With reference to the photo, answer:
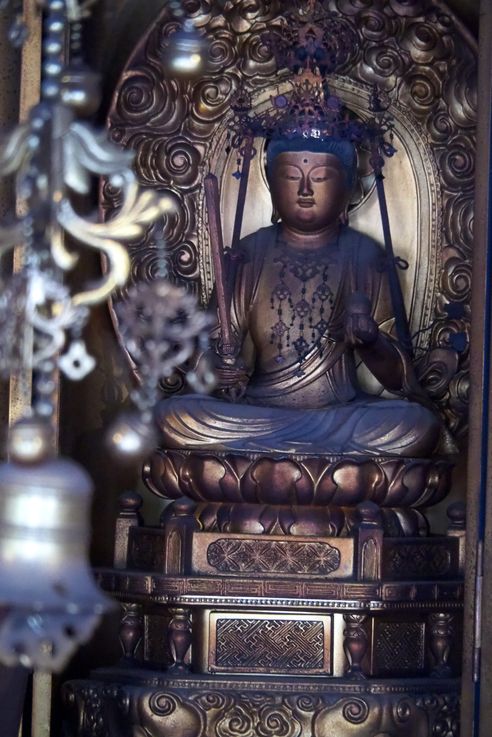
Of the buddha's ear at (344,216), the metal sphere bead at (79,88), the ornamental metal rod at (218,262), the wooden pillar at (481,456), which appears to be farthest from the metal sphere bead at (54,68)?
the buddha's ear at (344,216)

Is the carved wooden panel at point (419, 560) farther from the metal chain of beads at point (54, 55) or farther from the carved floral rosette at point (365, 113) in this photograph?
the metal chain of beads at point (54, 55)

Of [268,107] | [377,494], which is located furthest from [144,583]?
[268,107]

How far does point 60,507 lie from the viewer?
9.75 feet

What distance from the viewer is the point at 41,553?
292 centimetres

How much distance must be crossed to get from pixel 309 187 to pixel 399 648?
57.8 inches

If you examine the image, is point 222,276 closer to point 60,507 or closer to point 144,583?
point 144,583

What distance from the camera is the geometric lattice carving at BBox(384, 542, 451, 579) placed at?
5238 mm

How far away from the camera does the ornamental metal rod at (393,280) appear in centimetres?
565

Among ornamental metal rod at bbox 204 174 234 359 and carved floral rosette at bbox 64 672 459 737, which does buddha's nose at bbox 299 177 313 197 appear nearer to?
ornamental metal rod at bbox 204 174 234 359

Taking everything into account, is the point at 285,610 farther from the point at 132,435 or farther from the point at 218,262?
the point at 132,435

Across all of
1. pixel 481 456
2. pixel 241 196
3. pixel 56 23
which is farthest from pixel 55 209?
pixel 241 196

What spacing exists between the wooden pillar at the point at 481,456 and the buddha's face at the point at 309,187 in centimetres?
89

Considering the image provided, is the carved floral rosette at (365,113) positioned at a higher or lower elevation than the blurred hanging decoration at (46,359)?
higher

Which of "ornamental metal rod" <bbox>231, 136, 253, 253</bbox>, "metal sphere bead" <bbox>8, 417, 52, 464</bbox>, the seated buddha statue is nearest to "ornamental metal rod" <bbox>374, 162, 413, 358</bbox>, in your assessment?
the seated buddha statue
